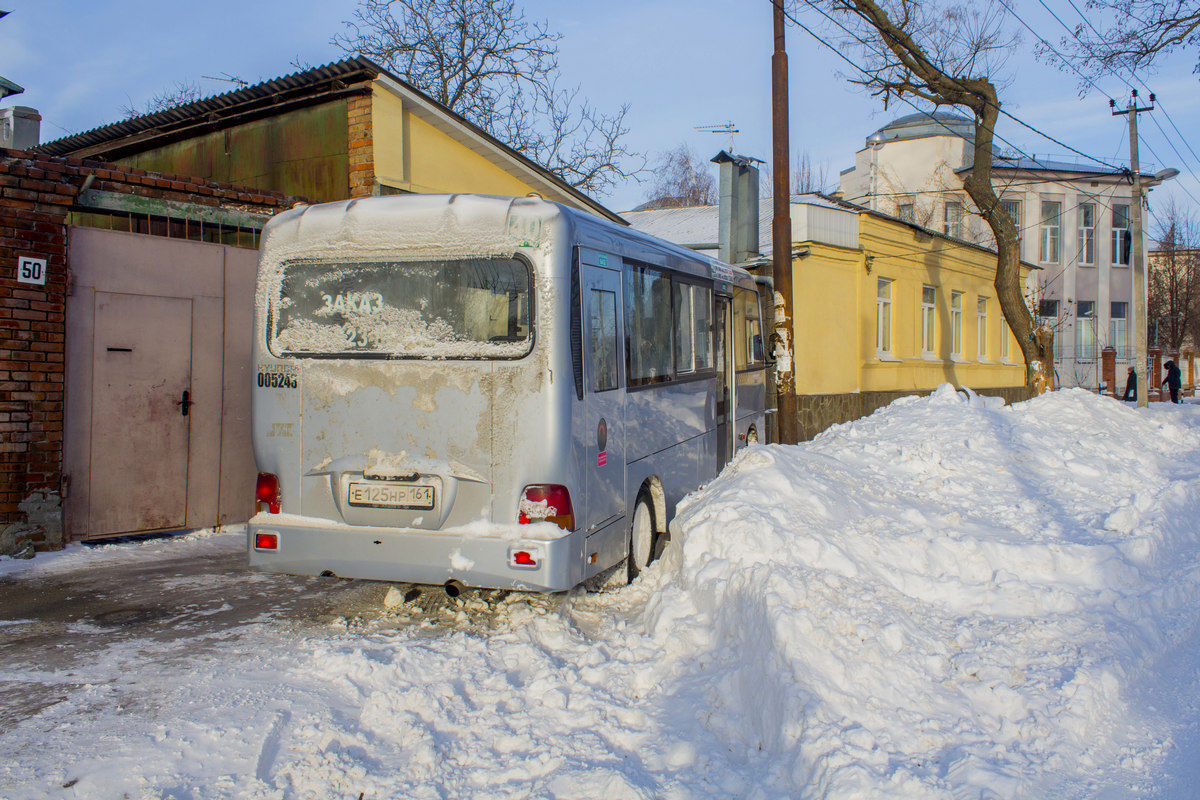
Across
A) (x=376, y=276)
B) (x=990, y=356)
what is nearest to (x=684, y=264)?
(x=376, y=276)

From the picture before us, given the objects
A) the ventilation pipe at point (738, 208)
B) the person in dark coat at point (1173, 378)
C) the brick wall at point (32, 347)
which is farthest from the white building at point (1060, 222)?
the brick wall at point (32, 347)

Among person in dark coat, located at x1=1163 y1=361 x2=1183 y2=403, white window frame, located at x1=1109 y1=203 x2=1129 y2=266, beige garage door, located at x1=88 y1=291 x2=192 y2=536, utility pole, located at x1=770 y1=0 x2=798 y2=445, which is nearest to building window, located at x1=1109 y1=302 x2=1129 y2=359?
white window frame, located at x1=1109 y1=203 x2=1129 y2=266

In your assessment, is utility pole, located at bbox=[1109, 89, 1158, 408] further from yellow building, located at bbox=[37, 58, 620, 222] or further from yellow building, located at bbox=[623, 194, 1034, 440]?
yellow building, located at bbox=[37, 58, 620, 222]

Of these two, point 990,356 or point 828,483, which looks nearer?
point 828,483

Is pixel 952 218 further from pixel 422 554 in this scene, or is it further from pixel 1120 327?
pixel 422 554

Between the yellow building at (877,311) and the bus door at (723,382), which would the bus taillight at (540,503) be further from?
the yellow building at (877,311)

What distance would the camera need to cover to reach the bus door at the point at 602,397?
5.50 meters

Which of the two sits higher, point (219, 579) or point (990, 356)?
point (990, 356)

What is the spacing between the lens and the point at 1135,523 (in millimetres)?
7215

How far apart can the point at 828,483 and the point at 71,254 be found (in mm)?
6790

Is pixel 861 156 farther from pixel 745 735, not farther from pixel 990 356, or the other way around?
pixel 745 735

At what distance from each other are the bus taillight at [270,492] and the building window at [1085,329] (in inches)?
1745

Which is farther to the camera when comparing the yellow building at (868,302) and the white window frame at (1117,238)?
the white window frame at (1117,238)

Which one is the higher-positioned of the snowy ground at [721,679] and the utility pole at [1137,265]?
the utility pole at [1137,265]
